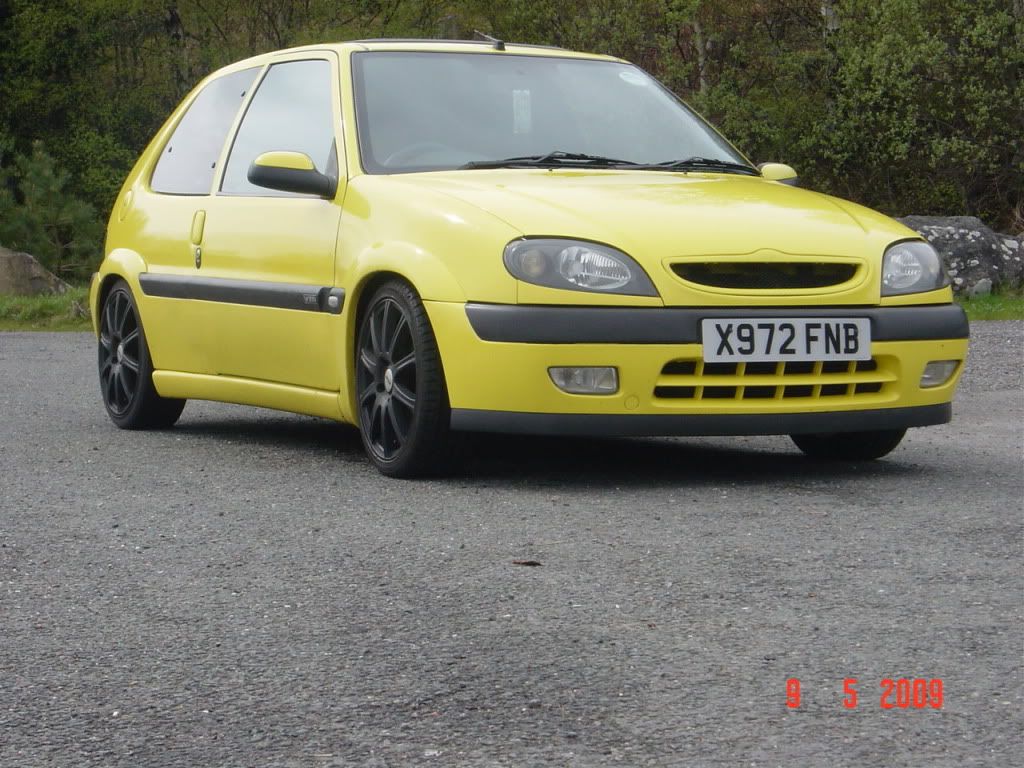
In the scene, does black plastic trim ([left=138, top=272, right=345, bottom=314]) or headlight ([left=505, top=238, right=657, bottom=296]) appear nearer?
headlight ([left=505, top=238, right=657, bottom=296])

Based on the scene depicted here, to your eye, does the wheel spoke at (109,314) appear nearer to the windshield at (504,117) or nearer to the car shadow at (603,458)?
the car shadow at (603,458)

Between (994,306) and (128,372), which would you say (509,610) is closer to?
(128,372)

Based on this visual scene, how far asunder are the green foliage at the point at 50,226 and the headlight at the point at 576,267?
23.1 metres

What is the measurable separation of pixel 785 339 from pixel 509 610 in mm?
1976

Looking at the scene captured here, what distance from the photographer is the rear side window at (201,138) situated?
7297 mm

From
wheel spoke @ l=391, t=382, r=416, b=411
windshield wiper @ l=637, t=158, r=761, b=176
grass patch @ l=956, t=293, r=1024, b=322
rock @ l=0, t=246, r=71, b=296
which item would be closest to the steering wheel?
windshield wiper @ l=637, t=158, r=761, b=176

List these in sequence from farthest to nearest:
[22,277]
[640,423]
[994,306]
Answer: [22,277] < [994,306] < [640,423]

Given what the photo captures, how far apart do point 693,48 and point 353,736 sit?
2716 cm

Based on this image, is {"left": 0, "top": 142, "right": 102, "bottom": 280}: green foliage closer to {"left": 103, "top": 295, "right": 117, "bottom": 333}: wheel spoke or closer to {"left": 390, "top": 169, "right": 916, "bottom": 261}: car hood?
{"left": 103, "top": 295, "right": 117, "bottom": 333}: wheel spoke

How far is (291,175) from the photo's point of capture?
6.15m

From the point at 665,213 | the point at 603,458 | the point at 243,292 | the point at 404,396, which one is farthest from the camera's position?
the point at 243,292

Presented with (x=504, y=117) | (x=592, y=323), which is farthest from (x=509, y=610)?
(x=504, y=117)

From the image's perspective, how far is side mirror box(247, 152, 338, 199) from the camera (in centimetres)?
614

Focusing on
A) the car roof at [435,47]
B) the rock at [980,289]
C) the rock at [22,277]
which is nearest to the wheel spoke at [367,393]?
the car roof at [435,47]
